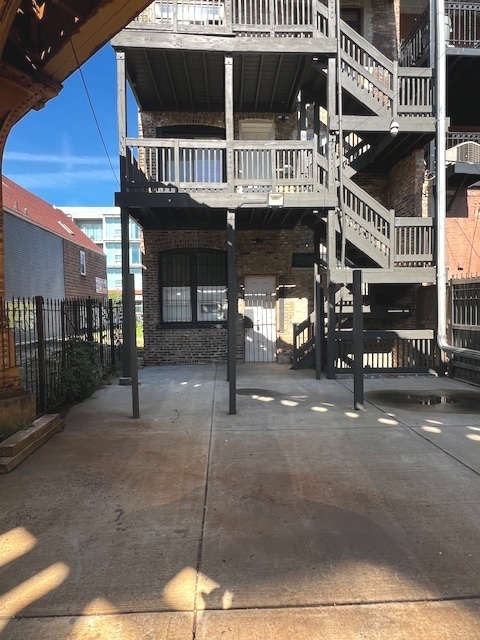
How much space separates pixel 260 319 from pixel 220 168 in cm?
416

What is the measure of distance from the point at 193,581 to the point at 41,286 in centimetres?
1477

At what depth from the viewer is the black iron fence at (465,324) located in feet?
26.7

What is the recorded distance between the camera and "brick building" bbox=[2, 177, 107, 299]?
13.0 meters

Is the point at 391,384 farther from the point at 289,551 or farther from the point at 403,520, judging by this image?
the point at 289,551

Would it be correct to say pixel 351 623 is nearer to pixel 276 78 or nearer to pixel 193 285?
pixel 193 285

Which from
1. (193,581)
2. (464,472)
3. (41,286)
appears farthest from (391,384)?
(41,286)

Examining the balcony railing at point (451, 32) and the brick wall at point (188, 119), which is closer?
the balcony railing at point (451, 32)

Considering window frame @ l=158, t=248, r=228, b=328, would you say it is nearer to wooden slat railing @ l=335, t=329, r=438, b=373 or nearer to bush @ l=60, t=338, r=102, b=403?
wooden slat railing @ l=335, t=329, r=438, b=373

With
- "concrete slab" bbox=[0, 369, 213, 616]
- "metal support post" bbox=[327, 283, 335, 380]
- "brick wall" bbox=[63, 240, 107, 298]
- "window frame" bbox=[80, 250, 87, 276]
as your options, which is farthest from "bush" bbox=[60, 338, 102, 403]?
"window frame" bbox=[80, 250, 87, 276]

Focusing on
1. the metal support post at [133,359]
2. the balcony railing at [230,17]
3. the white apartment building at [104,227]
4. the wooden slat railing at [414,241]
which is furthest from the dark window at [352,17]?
the white apartment building at [104,227]

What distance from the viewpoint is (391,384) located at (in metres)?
8.27

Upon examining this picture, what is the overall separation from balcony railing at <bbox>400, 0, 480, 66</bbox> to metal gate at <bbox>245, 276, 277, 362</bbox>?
671 cm

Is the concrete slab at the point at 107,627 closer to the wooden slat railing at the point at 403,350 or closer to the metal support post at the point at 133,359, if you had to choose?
the metal support post at the point at 133,359

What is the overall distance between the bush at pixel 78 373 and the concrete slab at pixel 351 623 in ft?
17.2
